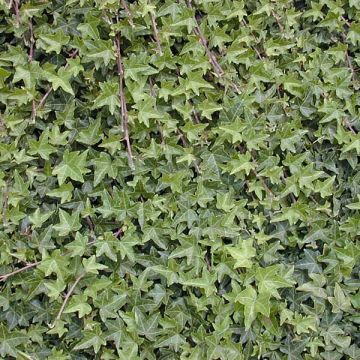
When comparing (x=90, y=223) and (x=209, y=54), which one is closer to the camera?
(x=90, y=223)

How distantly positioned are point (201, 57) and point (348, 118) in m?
0.57

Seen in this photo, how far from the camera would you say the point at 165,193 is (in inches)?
73.4

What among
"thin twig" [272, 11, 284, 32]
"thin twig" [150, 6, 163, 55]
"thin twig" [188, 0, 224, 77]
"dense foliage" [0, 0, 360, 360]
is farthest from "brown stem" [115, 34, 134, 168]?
"thin twig" [272, 11, 284, 32]

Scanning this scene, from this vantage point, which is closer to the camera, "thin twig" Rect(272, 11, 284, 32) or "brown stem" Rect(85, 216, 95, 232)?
"brown stem" Rect(85, 216, 95, 232)

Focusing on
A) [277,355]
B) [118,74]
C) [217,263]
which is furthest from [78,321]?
[118,74]

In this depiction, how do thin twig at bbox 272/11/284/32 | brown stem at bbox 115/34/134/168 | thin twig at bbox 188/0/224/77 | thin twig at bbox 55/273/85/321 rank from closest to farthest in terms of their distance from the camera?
thin twig at bbox 55/273/85/321, brown stem at bbox 115/34/134/168, thin twig at bbox 188/0/224/77, thin twig at bbox 272/11/284/32

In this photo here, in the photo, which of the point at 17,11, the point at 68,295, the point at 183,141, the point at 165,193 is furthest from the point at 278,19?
the point at 68,295

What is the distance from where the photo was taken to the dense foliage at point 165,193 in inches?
69.6

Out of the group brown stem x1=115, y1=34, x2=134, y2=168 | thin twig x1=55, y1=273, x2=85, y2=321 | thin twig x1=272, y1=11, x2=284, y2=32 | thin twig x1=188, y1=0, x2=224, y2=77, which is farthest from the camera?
thin twig x1=272, y1=11, x2=284, y2=32

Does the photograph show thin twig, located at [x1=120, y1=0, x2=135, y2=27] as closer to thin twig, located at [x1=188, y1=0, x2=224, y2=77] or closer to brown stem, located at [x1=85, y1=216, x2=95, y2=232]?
thin twig, located at [x1=188, y1=0, x2=224, y2=77]

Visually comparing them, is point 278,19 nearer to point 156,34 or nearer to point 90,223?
point 156,34

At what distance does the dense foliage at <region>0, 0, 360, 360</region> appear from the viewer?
1.77m

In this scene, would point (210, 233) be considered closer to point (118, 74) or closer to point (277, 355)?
point (277, 355)

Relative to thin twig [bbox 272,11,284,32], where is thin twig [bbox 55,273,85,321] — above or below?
below
